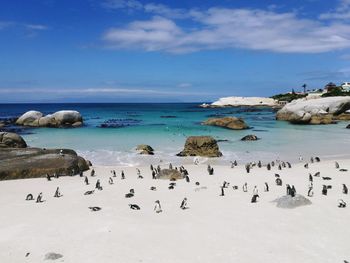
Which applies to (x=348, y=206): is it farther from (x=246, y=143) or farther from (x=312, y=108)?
(x=312, y=108)

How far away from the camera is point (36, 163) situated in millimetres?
24234

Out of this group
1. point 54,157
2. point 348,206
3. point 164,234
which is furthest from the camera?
point 54,157

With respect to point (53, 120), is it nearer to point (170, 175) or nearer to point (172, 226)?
point (170, 175)

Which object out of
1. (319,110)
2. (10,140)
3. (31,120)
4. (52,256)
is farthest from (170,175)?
(319,110)

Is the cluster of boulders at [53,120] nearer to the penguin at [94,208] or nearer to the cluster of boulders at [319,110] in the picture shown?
the cluster of boulders at [319,110]

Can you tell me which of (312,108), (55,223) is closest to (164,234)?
(55,223)

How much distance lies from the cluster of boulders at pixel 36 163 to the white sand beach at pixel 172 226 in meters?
2.64

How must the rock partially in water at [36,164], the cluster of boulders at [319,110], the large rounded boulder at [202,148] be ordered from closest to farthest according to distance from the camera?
the rock partially in water at [36,164], the large rounded boulder at [202,148], the cluster of boulders at [319,110]

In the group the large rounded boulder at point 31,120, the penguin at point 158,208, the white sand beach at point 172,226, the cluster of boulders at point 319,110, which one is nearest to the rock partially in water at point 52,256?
the white sand beach at point 172,226

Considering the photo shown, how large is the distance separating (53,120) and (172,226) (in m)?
54.2

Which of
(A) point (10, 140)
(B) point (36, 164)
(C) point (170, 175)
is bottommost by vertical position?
(C) point (170, 175)

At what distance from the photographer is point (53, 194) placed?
62.0 feet

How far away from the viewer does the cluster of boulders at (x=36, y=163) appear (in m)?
23.1

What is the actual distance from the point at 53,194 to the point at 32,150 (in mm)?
9396
